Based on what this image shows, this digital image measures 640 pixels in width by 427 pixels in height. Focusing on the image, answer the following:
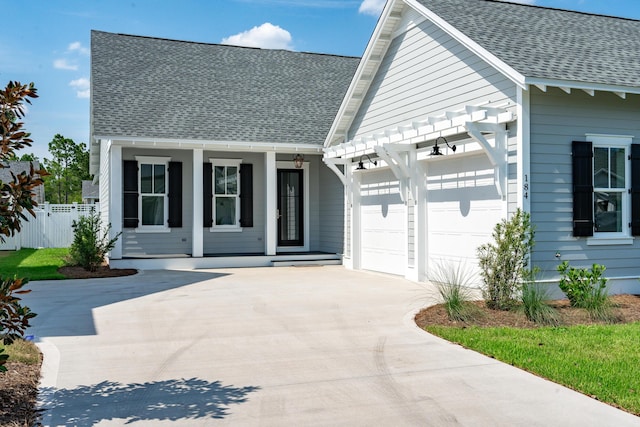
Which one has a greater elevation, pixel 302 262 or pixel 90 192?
pixel 90 192

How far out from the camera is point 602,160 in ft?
33.7

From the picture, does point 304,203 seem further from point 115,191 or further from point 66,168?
point 66,168

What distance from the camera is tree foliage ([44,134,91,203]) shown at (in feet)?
203

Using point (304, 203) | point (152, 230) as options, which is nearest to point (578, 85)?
point (304, 203)

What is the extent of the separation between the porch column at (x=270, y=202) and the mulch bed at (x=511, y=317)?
26.7 ft

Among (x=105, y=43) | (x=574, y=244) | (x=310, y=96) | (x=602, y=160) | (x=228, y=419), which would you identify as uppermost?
(x=105, y=43)

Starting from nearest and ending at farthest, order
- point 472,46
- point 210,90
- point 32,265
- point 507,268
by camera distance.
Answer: point 507,268
point 472,46
point 32,265
point 210,90

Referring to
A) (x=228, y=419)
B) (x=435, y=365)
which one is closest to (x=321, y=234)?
(x=435, y=365)

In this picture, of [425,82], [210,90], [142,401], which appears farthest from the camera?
[210,90]

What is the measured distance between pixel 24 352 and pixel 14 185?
268 cm

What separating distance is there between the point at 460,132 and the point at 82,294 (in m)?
7.37

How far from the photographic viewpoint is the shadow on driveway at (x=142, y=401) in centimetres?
455

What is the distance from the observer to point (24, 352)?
6.34 meters

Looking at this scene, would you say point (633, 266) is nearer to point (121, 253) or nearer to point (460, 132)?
point (460, 132)
